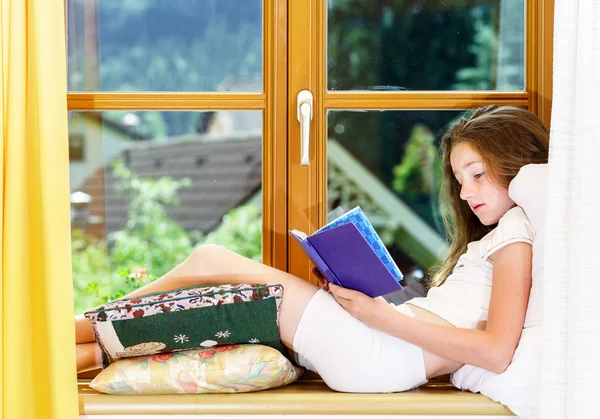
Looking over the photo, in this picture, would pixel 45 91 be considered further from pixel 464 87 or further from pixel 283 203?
pixel 464 87

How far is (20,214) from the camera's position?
5.04 ft

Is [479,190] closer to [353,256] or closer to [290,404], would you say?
[353,256]

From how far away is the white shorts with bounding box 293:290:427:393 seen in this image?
162 centimetres

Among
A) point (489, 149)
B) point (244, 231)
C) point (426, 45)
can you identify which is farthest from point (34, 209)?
point (426, 45)

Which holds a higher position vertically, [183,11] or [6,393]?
[183,11]

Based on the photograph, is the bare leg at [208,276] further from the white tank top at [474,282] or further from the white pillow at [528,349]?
the white pillow at [528,349]

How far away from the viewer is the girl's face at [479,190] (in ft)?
5.84

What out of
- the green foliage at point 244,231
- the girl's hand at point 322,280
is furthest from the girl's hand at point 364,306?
the green foliage at point 244,231

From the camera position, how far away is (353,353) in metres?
1.63

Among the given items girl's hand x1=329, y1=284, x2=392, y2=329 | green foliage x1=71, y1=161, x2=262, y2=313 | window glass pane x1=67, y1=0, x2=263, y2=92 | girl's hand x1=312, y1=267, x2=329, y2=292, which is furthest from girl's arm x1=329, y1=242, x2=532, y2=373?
window glass pane x1=67, y1=0, x2=263, y2=92

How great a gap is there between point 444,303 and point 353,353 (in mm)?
277

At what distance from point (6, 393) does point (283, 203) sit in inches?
33.9

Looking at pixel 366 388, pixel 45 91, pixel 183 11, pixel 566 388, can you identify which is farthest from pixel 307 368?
pixel 183 11

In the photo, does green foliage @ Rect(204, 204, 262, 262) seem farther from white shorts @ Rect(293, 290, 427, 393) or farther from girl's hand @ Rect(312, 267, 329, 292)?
white shorts @ Rect(293, 290, 427, 393)
